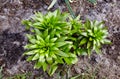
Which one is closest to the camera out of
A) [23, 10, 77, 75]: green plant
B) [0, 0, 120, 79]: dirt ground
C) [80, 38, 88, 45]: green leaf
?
[23, 10, 77, 75]: green plant

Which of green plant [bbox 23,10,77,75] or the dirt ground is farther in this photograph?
the dirt ground

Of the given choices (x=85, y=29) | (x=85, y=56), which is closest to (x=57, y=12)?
(x=85, y=29)

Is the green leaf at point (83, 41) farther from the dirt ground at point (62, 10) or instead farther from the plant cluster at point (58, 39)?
the dirt ground at point (62, 10)

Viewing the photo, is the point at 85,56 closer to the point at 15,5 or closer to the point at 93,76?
the point at 93,76

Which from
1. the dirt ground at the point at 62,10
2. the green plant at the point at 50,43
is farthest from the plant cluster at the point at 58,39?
the dirt ground at the point at 62,10

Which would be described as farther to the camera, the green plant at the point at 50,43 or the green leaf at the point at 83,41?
the green leaf at the point at 83,41

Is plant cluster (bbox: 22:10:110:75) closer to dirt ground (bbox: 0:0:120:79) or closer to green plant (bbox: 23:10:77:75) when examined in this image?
green plant (bbox: 23:10:77:75)

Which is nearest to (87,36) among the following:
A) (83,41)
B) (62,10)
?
(83,41)

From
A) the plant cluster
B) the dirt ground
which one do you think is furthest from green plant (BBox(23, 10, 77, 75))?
the dirt ground
